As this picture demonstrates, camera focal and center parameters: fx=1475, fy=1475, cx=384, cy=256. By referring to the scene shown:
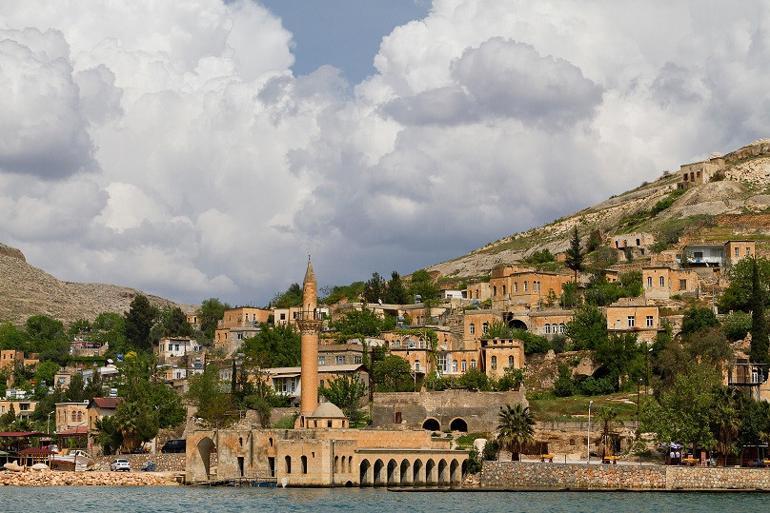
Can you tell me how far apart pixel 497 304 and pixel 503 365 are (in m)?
16.9

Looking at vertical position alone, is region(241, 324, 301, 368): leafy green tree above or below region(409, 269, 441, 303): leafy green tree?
below

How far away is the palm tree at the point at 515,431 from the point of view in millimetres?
86300

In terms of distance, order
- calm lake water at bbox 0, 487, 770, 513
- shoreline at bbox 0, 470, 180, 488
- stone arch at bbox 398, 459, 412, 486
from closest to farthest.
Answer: calm lake water at bbox 0, 487, 770, 513, stone arch at bbox 398, 459, 412, 486, shoreline at bbox 0, 470, 180, 488

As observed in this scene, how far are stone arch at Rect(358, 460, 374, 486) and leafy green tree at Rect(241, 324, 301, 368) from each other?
28349 millimetres

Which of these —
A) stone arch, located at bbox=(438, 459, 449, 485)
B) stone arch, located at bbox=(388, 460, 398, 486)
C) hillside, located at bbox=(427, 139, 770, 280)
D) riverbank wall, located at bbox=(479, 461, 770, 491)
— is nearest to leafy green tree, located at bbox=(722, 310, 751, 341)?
riverbank wall, located at bbox=(479, 461, 770, 491)

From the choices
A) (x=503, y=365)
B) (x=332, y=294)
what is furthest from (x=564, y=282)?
(x=332, y=294)

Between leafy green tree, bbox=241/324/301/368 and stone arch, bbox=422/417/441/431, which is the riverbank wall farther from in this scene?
leafy green tree, bbox=241/324/301/368

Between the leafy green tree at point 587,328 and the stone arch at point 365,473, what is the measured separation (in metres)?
23.0

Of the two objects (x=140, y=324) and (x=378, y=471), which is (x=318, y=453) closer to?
(x=378, y=471)

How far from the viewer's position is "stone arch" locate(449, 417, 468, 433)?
95662 millimetres

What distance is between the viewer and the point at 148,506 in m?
73.5

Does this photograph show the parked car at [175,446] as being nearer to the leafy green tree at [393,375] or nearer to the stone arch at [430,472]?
the leafy green tree at [393,375]

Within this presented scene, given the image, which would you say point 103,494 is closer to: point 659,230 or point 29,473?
point 29,473

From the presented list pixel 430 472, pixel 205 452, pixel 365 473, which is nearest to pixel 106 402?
pixel 205 452
